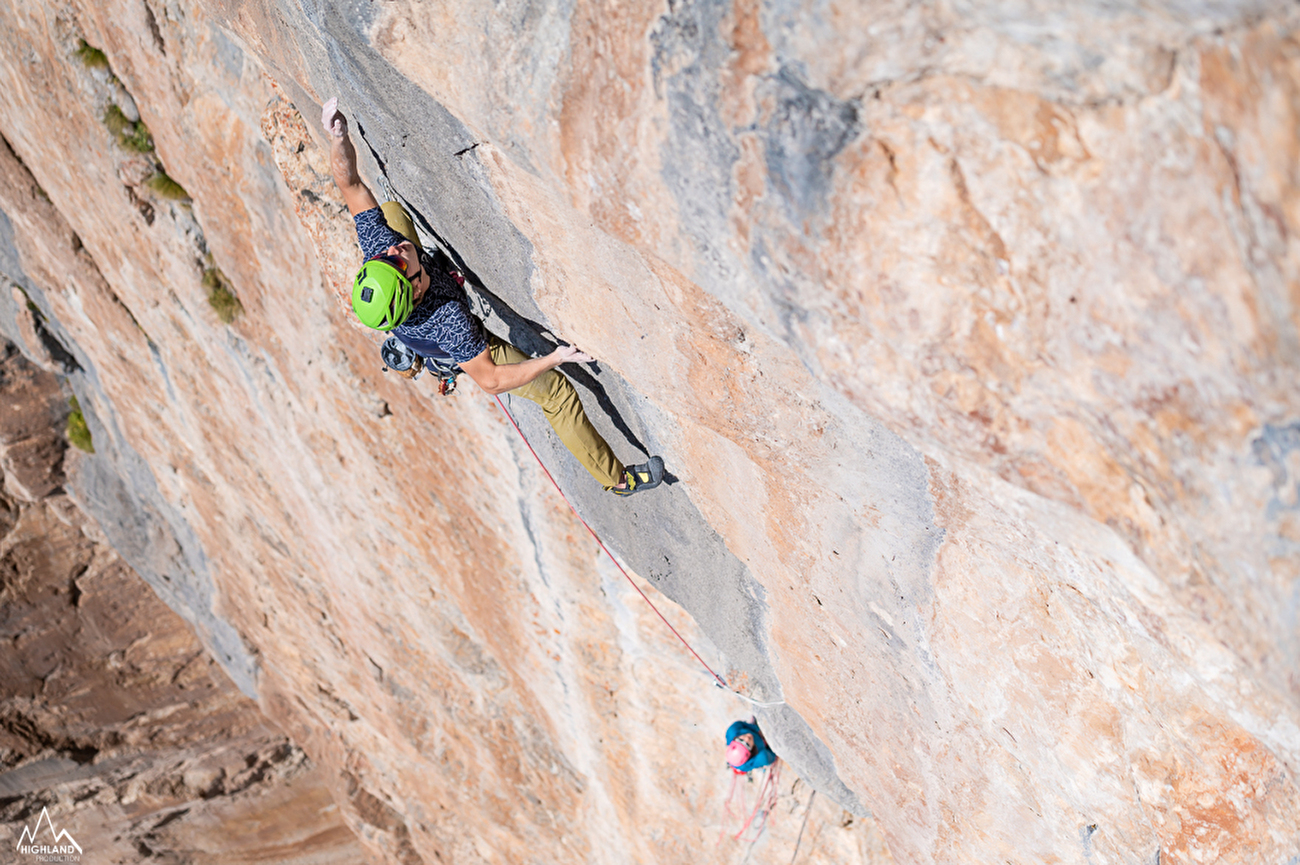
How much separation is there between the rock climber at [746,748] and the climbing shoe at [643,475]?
2.06 metres

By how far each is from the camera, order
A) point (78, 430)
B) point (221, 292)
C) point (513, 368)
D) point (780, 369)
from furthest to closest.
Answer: point (78, 430) → point (221, 292) → point (513, 368) → point (780, 369)

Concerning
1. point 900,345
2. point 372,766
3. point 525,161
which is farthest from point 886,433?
point 372,766

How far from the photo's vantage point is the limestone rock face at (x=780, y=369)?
1499mm

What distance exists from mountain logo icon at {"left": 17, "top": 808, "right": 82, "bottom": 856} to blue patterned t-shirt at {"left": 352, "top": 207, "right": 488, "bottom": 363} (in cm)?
995

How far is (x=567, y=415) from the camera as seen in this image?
382cm

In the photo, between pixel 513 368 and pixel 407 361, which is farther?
pixel 407 361

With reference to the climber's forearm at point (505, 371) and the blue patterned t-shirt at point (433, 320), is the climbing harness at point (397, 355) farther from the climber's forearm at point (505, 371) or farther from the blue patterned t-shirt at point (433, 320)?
the climber's forearm at point (505, 371)

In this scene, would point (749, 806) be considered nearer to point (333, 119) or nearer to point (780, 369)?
point (780, 369)

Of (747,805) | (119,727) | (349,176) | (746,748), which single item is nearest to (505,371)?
(349,176)

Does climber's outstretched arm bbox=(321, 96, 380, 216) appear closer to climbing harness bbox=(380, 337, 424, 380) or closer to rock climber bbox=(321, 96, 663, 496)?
rock climber bbox=(321, 96, 663, 496)

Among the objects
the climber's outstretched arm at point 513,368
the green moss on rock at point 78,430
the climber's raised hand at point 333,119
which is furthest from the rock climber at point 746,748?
the green moss on rock at point 78,430

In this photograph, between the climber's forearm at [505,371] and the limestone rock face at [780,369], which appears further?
the climber's forearm at [505,371]

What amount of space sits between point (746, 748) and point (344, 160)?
3.97 m

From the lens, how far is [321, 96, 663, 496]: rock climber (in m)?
3.17
